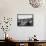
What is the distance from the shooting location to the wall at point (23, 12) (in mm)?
5324

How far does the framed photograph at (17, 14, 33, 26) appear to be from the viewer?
536 cm

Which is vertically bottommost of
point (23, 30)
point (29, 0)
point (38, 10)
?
point (23, 30)

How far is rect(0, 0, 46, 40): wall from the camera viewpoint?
210 inches

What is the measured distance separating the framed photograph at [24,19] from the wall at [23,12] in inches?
4.9

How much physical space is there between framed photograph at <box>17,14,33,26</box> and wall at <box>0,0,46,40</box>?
0.13 meters

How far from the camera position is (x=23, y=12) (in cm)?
537

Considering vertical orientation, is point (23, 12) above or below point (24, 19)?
above

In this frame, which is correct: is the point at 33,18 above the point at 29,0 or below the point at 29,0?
below

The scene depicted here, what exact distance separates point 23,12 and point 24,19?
11.7 inches

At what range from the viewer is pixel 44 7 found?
17.6 ft

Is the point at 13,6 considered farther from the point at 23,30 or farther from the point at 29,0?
the point at 23,30

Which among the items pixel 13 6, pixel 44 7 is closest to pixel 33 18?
pixel 44 7

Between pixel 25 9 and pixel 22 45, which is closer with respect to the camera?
pixel 22 45

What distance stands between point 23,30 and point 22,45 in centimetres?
109
